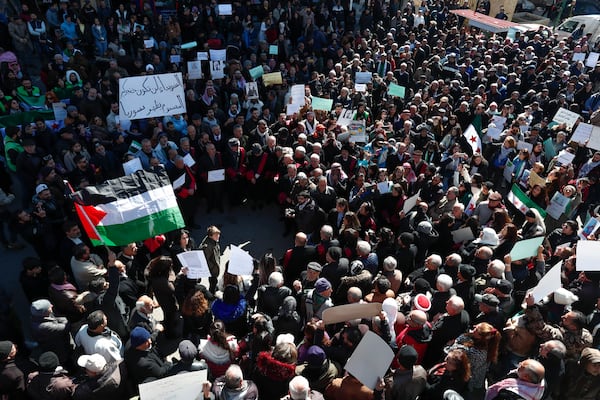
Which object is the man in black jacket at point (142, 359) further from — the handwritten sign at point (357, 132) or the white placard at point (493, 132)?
the white placard at point (493, 132)

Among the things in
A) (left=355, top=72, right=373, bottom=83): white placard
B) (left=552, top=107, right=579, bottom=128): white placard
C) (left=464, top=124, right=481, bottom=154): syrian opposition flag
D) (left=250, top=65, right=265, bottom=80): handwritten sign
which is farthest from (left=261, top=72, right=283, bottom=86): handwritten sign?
(left=552, top=107, right=579, bottom=128): white placard

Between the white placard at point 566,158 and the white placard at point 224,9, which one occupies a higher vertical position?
the white placard at point 224,9

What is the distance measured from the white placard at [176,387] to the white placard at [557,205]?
740 centimetres

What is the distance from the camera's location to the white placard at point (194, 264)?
5.71m

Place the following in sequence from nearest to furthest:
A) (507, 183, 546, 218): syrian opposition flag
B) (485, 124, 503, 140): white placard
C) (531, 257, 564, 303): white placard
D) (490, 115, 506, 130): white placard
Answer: (531, 257, 564, 303): white placard < (507, 183, 546, 218): syrian opposition flag < (485, 124, 503, 140): white placard < (490, 115, 506, 130): white placard

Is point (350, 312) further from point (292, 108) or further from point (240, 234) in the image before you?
point (292, 108)

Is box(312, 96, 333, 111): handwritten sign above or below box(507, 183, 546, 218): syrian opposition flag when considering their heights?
above

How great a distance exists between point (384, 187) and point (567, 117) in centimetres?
691

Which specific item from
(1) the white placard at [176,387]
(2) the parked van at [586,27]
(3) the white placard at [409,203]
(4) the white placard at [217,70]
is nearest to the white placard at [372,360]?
(1) the white placard at [176,387]

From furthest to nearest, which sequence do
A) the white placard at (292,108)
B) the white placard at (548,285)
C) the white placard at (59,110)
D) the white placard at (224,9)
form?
1. the white placard at (224,9)
2. the white placard at (292,108)
3. the white placard at (59,110)
4. the white placard at (548,285)

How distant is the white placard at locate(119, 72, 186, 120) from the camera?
878 centimetres

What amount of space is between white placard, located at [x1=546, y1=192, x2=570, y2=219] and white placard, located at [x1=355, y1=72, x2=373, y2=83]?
21.9 ft

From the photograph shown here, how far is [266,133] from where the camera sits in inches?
384

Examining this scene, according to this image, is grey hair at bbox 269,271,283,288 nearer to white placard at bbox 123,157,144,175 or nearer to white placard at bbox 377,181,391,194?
white placard at bbox 377,181,391,194
